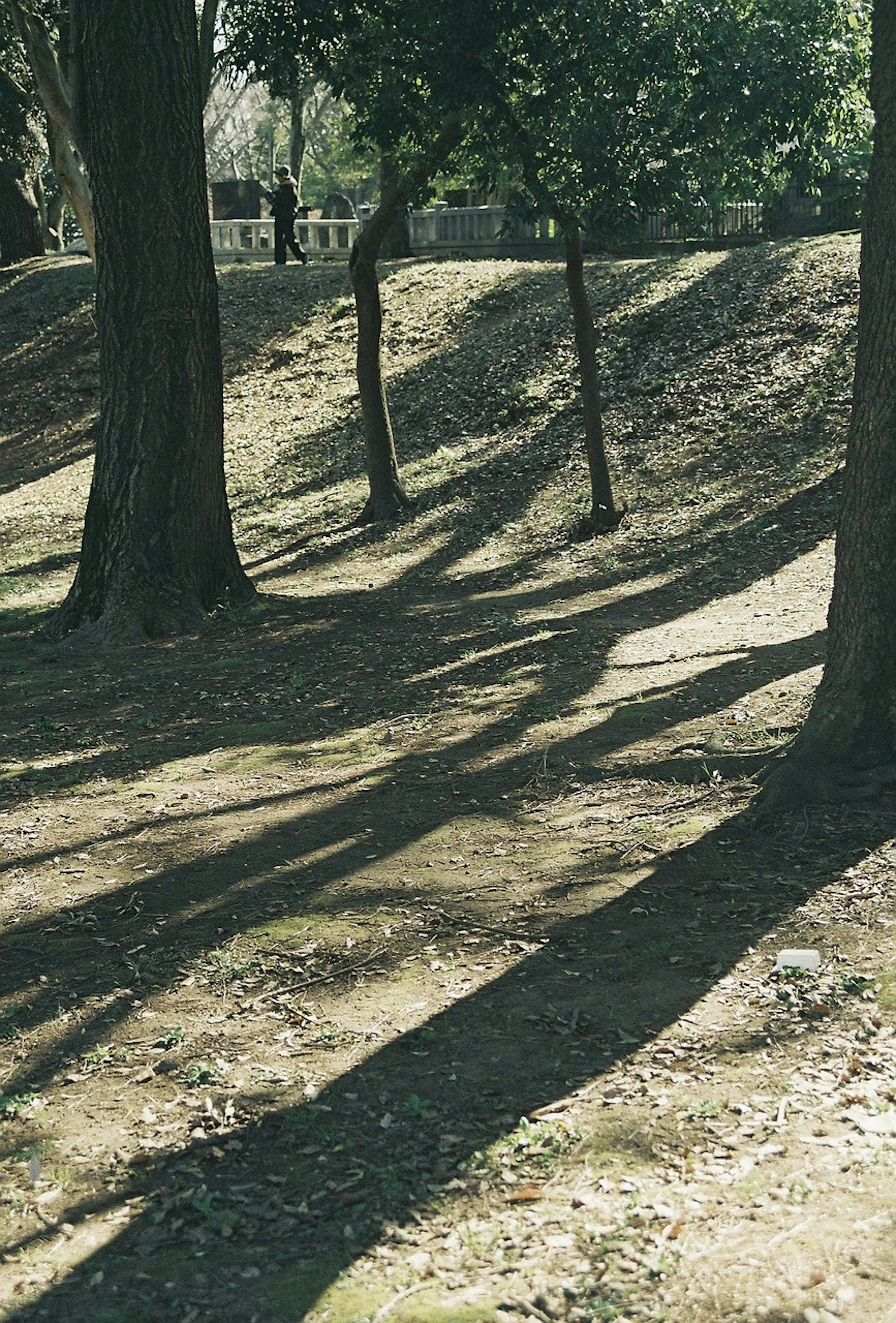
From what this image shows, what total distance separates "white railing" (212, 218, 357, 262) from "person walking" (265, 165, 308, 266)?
74.0 inches

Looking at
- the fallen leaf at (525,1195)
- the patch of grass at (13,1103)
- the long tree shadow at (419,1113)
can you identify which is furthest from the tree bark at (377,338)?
the fallen leaf at (525,1195)

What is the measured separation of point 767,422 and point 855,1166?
Answer: 14.5m

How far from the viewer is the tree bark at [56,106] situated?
18719 mm

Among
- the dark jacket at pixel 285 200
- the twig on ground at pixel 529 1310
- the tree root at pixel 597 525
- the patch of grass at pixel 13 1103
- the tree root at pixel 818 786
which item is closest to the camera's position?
the twig on ground at pixel 529 1310

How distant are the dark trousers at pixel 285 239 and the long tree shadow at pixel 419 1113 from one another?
25706mm

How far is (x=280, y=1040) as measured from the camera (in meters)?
4.75

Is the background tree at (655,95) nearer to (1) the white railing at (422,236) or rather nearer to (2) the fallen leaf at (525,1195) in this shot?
(2) the fallen leaf at (525,1195)

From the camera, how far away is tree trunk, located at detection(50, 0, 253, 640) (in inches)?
425

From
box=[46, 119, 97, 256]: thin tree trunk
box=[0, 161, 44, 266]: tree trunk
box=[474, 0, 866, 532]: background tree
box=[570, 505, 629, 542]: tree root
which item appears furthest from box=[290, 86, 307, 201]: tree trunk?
box=[474, 0, 866, 532]: background tree

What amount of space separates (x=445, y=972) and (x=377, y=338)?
1258 centimetres

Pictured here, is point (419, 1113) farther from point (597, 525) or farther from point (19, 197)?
point (19, 197)

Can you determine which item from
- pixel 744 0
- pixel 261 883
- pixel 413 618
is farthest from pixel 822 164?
pixel 261 883

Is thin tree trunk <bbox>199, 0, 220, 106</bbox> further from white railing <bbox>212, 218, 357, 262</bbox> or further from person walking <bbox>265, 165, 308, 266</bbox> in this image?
white railing <bbox>212, 218, 357, 262</bbox>

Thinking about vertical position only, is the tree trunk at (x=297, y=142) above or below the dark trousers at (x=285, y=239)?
above
